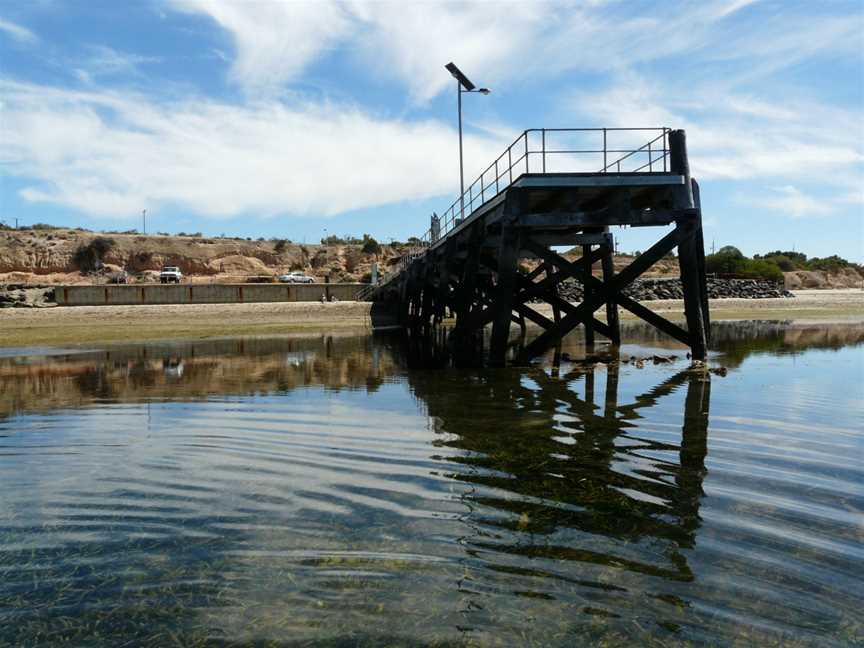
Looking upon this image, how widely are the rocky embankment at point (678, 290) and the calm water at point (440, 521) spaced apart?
44.1 metres

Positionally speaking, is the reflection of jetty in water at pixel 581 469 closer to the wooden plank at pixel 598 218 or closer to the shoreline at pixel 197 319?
the wooden plank at pixel 598 218

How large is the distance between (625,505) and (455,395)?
6.50 m

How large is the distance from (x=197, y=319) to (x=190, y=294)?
32.4 ft

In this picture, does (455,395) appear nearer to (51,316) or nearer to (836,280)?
(51,316)

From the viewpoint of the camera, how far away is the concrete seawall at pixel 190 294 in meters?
44.9

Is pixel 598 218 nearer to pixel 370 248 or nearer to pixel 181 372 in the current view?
pixel 181 372

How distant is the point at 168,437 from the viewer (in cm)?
855

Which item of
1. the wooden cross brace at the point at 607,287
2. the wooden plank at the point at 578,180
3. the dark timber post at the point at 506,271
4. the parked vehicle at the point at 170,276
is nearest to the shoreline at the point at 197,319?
the dark timber post at the point at 506,271

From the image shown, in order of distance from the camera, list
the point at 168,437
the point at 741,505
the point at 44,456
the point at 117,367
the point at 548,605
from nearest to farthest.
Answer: the point at 548,605
the point at 741,505
the point at 44,456
the point at 168,437
the point at 117,367

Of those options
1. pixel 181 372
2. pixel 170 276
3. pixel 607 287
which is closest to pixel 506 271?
pixel 607 287

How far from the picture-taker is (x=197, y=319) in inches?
1494

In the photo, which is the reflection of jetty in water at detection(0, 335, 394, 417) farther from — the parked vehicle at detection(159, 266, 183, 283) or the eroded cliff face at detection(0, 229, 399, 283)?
the eroded cliff face at detection(0, 229, 399, 283)

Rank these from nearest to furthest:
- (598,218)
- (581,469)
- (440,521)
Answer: (440,521) → (581,469) → (598,218)

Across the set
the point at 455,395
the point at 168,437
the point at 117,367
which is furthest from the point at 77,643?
the point at 117,367
